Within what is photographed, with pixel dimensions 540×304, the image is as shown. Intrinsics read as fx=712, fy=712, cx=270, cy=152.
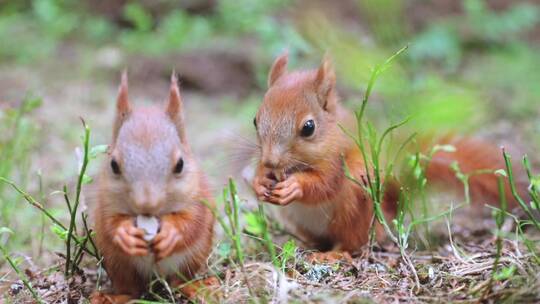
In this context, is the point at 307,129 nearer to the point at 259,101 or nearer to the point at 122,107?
the point at 122,107

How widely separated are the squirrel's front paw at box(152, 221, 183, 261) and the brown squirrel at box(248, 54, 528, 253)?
1.77 feet

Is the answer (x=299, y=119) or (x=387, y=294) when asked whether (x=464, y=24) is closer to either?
(x=299, y=119)

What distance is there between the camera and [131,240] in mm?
1977

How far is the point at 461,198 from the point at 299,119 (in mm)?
1005

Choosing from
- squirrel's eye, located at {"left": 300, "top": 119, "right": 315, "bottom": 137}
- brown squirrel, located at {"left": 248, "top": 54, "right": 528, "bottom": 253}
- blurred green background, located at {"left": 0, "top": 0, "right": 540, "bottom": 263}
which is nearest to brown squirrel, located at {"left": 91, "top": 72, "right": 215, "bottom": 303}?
brown squirrel, located at {"left": 248, "top": 54, "right": 528, "bottom": 253}

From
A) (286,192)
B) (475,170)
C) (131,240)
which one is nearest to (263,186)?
(286,192)

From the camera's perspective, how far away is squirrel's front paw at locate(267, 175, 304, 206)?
8.27ft

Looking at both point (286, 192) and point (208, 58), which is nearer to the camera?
point (286, 192)

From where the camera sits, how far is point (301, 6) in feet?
22.6

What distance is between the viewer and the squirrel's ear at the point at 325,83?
9.11 feet

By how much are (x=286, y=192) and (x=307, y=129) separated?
0.28 m

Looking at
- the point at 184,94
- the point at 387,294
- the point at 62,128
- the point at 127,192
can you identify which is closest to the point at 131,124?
the point at 127,192

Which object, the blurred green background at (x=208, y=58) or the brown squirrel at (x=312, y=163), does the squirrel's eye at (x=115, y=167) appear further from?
the blurred green background at (x=208, y=58)

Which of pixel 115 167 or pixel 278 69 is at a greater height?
pixel 278 69
